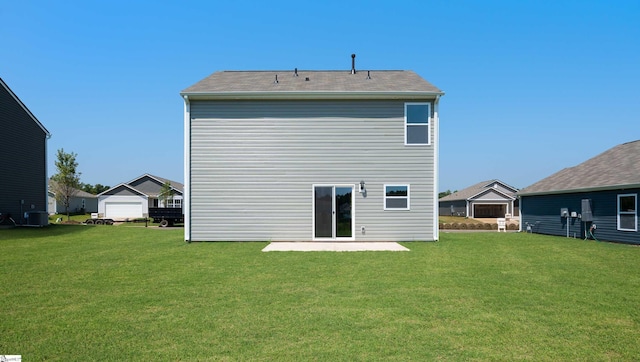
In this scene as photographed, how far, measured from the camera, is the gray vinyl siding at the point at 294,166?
1368cm

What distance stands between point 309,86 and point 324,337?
11.5m

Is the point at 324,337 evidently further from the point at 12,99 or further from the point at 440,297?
the point at 12,99

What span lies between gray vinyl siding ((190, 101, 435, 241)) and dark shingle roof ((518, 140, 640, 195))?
8422 millimetres

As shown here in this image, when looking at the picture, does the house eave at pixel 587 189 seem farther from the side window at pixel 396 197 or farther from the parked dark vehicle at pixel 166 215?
the parked dark vehicle at pixel 166 215

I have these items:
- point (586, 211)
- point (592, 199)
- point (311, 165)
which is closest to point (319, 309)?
point (311, 165)

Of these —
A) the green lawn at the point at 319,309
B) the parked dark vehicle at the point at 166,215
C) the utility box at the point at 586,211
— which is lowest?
the green lawn at the point at 319,309

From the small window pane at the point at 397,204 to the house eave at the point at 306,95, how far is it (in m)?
3.68

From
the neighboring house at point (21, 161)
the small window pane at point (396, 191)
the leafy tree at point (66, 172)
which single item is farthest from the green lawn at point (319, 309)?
the leafy tree at point (66, 172)

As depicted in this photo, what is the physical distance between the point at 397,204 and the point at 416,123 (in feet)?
9.88

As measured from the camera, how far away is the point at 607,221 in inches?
635

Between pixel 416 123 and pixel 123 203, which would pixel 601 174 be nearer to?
pixel 416 123

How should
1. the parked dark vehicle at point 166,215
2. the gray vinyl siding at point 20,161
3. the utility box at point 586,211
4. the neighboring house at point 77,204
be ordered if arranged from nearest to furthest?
1. the utility box at point 586,211
2. the gray vinyl siding at point 20,161
3. the parked dark vehicle at point 166,215
4. the neighboring house at point 77,204

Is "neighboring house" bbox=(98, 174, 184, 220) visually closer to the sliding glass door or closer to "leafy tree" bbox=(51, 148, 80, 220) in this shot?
"leafy tree" bbox=(51, 148, 80, 220)

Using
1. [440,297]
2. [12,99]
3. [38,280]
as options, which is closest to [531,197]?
[440,297]
